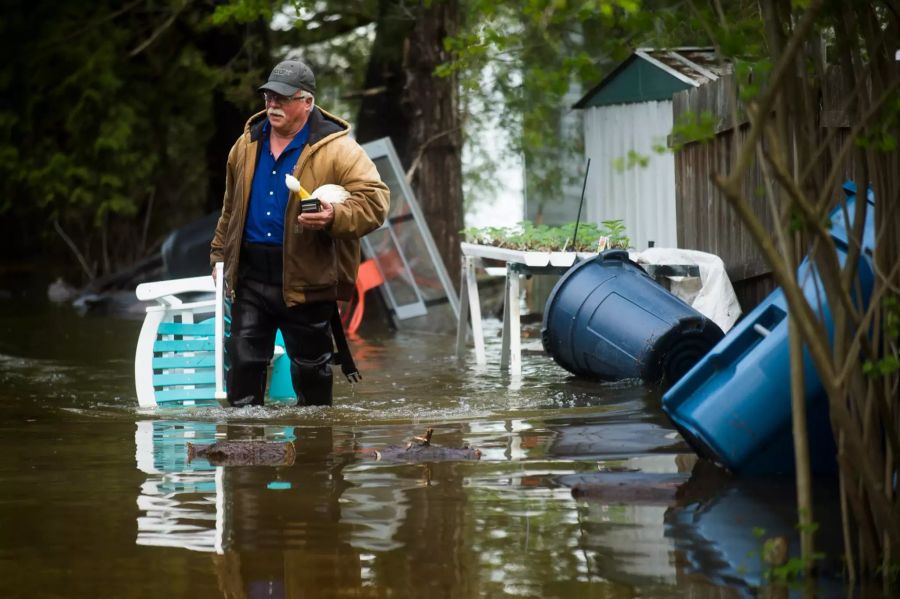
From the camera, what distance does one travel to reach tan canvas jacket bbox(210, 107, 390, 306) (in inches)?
313

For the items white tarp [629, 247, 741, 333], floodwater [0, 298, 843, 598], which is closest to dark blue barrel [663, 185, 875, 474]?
floodwater [0, 298, 843, 598]

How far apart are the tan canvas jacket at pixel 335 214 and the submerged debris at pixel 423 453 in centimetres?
141

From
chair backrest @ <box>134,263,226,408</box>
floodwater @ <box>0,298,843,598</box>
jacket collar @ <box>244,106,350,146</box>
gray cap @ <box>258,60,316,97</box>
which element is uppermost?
gray cap @ <box>258,60,316,97</box>

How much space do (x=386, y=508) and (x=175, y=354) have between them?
398cm

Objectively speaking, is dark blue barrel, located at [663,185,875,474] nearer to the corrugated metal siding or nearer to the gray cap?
the gray cap

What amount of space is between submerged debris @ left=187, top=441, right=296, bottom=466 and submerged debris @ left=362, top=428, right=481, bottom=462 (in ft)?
1.20

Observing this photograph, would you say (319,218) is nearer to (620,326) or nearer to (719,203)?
(620,326)

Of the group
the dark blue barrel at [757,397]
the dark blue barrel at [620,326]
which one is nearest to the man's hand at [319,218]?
the dark blue barrel at [620,326]

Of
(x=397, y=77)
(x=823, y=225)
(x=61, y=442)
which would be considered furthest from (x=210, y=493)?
(x=397, y=77)

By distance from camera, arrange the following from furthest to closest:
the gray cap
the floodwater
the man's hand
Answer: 1. the gray cap
2. the man's hand
3. the floodwater

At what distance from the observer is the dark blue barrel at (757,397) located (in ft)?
18.7

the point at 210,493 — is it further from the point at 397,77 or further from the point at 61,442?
the point at 397,77

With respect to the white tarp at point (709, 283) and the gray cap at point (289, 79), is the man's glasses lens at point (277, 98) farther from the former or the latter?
the white tarp at point (709, 283)

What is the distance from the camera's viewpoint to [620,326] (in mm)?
9172
